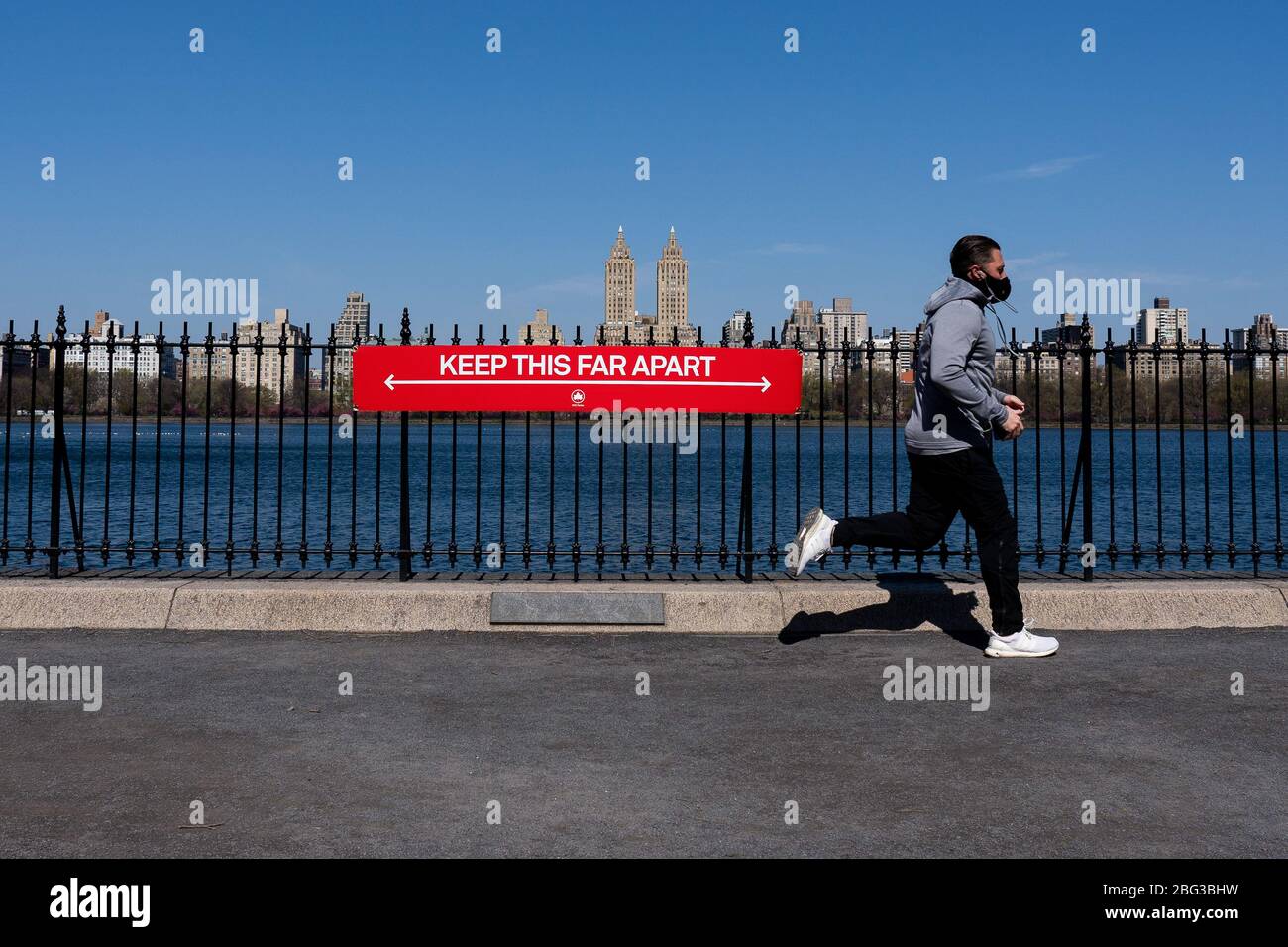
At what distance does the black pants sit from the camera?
22.3 feet

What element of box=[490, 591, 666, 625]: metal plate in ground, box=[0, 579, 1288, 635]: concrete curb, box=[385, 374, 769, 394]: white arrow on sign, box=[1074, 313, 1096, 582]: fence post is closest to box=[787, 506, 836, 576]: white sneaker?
box=[0, 579, 1288, 635]: concrete curb

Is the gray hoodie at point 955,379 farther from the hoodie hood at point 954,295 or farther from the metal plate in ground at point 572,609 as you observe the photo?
the metal plate in ground at point 572,609

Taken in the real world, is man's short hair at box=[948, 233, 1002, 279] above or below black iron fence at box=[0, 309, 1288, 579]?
above

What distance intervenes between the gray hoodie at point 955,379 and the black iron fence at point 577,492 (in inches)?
43.7

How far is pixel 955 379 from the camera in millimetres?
6566

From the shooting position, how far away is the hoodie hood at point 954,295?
22.5 ft

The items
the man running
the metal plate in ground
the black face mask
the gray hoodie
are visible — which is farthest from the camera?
the metal plate in ground

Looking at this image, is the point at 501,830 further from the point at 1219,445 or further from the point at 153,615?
the point at 1219,445

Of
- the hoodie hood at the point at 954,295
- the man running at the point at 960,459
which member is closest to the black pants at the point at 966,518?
the man running at the point at 960,459

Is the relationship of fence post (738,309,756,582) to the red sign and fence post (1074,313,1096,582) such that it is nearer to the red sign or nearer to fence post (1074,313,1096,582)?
the red sign

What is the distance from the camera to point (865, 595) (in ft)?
26.4

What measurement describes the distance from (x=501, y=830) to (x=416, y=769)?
0.86 metres

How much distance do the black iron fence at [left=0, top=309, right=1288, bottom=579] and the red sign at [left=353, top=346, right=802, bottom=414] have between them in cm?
15
